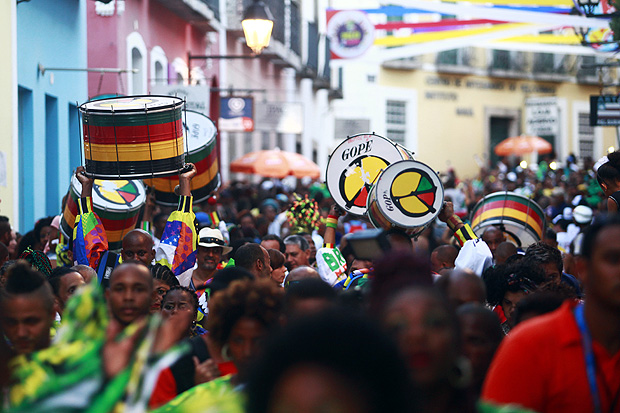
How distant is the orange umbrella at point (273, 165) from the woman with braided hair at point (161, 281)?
1246 cm

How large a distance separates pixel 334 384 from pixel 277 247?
7.06m

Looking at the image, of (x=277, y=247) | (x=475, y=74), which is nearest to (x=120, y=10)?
(x=277, y=247)

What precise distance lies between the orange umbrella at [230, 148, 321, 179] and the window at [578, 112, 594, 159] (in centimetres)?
2598

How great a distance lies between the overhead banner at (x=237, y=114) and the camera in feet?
61.4

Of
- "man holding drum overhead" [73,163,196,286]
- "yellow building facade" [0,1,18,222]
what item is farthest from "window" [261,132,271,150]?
"man holding drum overhead" [73,163,196,286]

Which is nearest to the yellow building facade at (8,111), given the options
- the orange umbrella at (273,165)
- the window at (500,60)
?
the orange umbrella at (273,165)

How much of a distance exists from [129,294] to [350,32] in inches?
898

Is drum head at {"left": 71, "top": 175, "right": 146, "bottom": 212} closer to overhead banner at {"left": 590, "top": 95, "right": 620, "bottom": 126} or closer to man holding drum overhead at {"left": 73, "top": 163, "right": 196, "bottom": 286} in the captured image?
man holding drum overhead at {"left": 73, "top": 163, "right": 196, "bottom": 286}

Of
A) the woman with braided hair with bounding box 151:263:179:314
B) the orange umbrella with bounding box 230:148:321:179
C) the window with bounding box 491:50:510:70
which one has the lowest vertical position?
the woman with braided hair with bounding box 151:263:179:314

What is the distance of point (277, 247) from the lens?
9.14 metres

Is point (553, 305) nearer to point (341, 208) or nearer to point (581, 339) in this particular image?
point (581, 339)

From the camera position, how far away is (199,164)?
355 inches

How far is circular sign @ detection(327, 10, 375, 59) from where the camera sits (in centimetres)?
2590

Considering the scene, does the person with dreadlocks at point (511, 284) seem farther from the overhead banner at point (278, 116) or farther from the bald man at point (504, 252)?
the overhead banner at point (278, 116)
